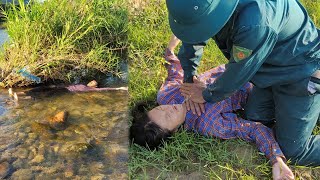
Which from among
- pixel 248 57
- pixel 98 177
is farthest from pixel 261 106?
pixel 98 177

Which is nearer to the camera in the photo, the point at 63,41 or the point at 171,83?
the point at 171,83

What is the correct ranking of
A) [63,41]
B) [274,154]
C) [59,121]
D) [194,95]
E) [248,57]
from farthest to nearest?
1. [63,41]
2. [59,121]
3. [194,95]
4. [274,154]
5. [248,57]

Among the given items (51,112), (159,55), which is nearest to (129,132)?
(51,112)

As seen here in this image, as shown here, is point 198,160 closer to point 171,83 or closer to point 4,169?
point 171,83

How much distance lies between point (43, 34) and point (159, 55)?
1.05 meters

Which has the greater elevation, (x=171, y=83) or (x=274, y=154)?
(x=171, y=83)

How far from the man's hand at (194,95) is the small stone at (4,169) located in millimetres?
A: 1248

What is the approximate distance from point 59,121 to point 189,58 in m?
1.10

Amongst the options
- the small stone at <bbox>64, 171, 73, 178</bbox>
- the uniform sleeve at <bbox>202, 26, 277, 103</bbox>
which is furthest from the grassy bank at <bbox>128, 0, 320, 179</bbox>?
the uniform sleeve at <bbox>202, 26, 277, 103</bbox>

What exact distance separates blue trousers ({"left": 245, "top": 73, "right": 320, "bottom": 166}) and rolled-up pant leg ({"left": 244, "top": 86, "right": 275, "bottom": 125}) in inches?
4.1

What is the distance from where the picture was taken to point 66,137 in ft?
9.70

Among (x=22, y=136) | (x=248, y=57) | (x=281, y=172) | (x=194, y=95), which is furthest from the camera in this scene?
(x=22, y=136)

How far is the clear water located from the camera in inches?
105

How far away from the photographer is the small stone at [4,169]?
2.58 metres
